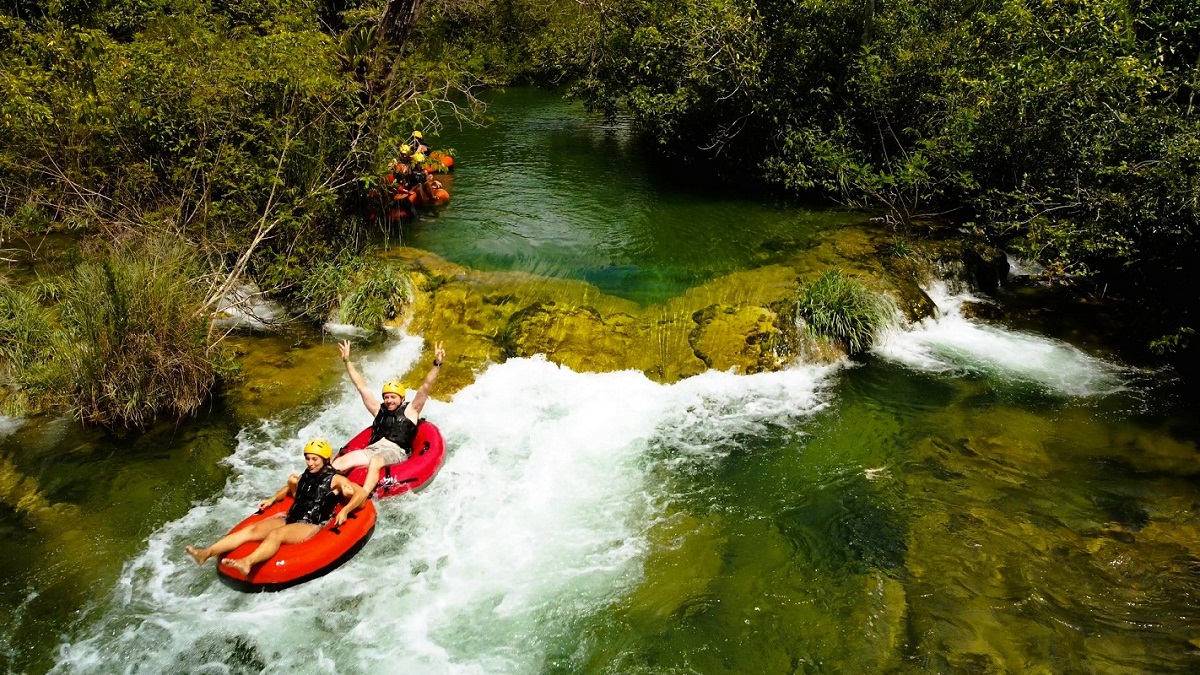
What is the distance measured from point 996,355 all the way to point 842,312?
2.15 meters

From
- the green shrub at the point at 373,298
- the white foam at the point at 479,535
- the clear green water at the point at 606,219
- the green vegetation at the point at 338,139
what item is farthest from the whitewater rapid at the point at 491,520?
the clear green water at the point at 606,219

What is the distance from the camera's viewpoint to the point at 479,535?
20.1 feet

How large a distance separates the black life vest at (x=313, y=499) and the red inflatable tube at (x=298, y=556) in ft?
0.39

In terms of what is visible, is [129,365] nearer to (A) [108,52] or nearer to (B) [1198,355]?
(A) [108,52]

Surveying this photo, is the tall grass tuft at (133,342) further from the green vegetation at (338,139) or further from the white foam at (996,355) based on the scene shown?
the white foam at (996,355)

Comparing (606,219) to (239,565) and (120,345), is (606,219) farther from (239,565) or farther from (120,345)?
(239,565)

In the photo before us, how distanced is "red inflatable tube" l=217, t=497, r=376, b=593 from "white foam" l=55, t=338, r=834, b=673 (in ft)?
0.46

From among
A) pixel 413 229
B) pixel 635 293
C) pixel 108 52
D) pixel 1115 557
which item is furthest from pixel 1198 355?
pixel 108 52

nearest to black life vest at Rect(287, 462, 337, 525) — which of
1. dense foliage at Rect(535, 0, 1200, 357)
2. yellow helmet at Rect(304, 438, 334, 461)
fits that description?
yellow helmet at Rect(304, 438, 334, 461)

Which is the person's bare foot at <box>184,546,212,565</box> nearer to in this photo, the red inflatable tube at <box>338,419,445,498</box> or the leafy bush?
the red inflatable tube at <box>338,419,445,498</box>

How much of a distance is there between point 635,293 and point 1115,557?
240 inches

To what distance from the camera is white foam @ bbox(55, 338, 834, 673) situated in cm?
501

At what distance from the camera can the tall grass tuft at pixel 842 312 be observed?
29.7 ft

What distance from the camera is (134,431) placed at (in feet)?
23.4
